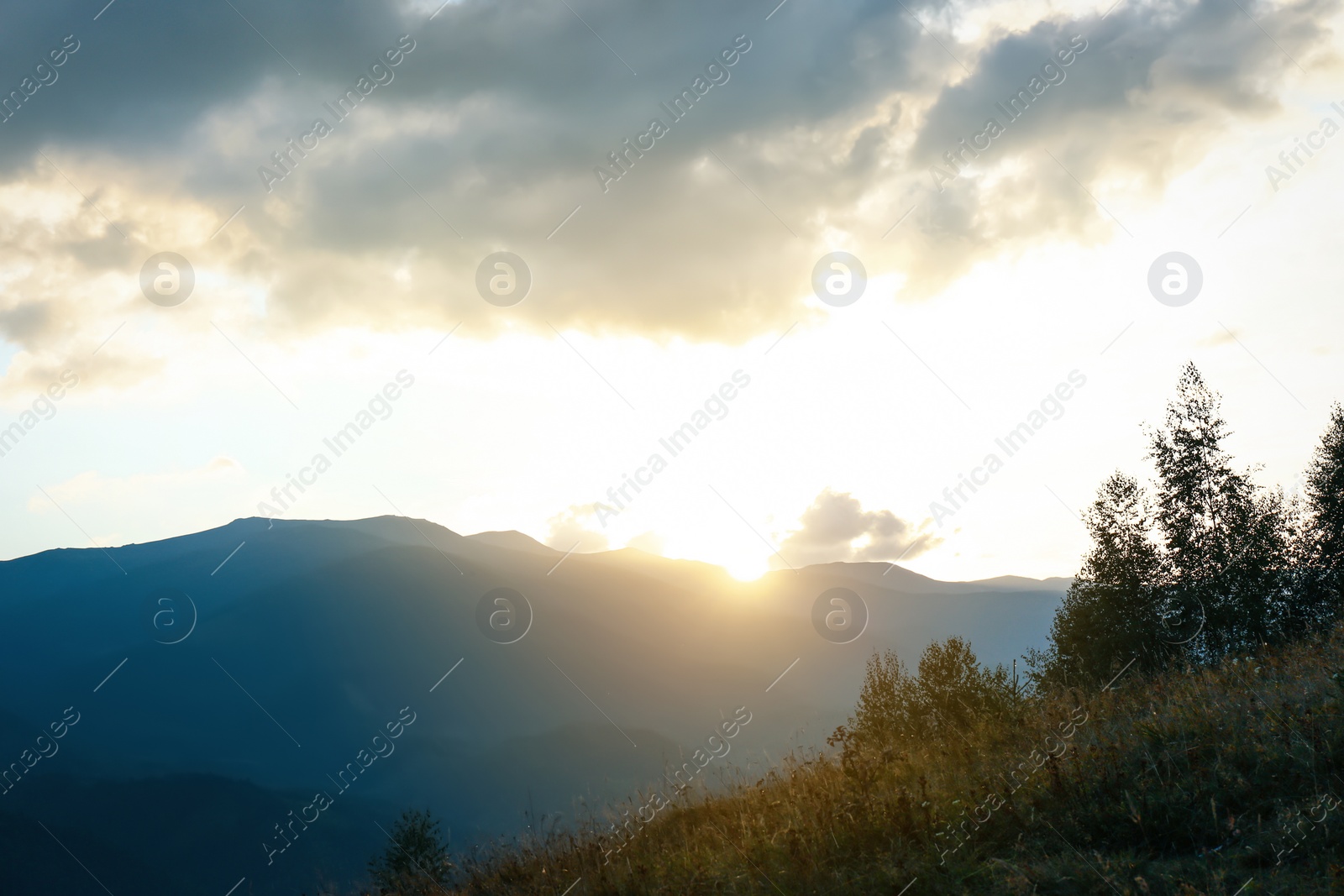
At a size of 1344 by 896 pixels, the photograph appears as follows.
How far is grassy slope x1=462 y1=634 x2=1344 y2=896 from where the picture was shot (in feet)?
18.7

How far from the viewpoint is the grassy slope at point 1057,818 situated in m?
5.69

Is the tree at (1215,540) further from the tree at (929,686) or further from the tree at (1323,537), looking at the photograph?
the tree at (929,686)

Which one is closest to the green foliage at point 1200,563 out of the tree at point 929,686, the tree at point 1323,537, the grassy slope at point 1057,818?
the tree at point 1323,537

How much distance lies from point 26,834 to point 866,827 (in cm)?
24176

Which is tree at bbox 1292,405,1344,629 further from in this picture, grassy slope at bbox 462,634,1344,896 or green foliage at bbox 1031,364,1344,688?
grassy slope at bbox 462,634,1344,896

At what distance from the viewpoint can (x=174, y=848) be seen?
19312 centimetres

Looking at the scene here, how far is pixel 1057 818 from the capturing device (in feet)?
22.1

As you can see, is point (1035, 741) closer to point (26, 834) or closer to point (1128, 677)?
point (1128, 677)

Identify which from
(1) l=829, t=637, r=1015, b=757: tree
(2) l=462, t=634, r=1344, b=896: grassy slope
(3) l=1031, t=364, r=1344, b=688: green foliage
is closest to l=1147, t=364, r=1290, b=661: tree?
(3) l=1031, t=364, r=1344, b=688: green foliage

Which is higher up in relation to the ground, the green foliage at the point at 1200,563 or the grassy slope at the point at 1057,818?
the grassy slope at the point at 1057,818

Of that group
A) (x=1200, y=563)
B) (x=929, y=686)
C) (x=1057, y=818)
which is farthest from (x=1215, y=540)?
(x=1057, y=818)

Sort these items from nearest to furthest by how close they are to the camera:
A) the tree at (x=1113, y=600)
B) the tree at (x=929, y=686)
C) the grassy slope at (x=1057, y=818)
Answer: the grassy slope at (x=1057, y=818), the tree at (x=929, y=686), the tree at (x=1113, y=600)

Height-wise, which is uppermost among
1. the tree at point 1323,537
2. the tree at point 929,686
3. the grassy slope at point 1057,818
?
the grassy slope at point 1057,818

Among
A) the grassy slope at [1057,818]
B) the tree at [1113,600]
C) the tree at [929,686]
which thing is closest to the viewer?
the grassy slope at [1057,818]
